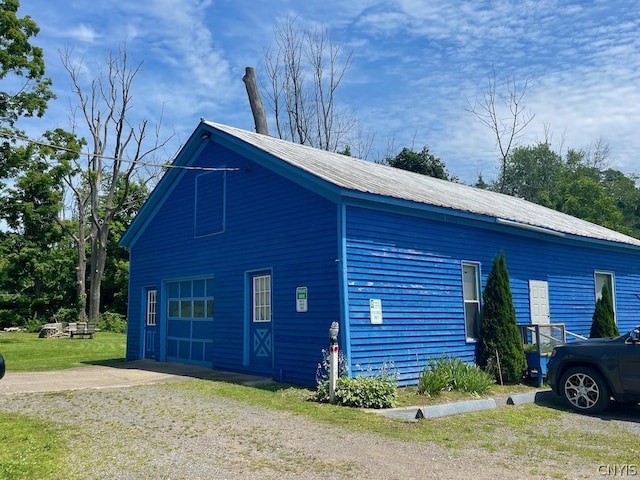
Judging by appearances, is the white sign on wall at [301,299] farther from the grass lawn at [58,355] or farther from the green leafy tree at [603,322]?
the green leafy tree at [603,322]

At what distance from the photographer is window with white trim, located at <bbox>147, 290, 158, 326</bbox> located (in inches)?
662

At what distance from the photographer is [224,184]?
14414 millimetres

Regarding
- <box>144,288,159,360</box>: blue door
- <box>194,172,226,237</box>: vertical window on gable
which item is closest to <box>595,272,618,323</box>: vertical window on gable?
<box>194,172,226,237</box>: vertical window on gable

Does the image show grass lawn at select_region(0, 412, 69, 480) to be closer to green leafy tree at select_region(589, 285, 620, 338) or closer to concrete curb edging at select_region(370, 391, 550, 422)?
concrete curb edging at select_region(370, 391, 550, 422)

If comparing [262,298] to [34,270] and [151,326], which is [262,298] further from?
[34,270]

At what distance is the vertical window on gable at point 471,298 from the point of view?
1324cm

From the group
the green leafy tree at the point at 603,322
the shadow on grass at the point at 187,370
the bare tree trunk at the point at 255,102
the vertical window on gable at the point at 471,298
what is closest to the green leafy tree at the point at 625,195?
the bare tree trunk at the point at 255,102

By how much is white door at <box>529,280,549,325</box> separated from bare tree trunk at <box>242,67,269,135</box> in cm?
1596

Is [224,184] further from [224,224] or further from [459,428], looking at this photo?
[459,428]

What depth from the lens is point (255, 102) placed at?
2794cm

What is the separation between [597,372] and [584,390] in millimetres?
382

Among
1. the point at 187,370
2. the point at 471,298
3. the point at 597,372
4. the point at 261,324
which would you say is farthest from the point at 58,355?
the point at 597,372

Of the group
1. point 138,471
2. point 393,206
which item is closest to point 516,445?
point 138,471

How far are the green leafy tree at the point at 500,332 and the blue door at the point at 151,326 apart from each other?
913cm
